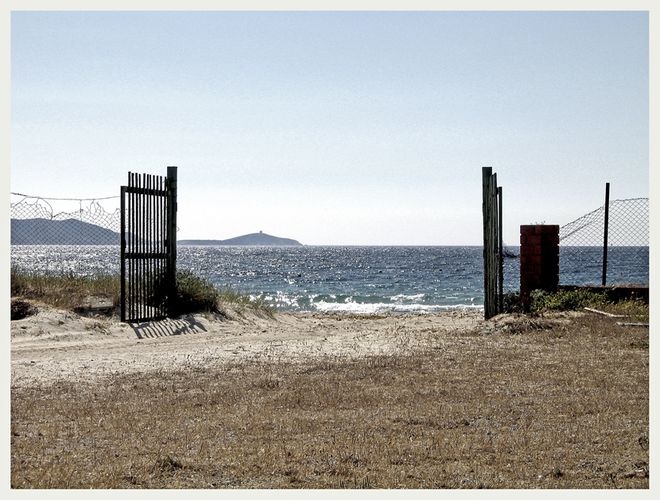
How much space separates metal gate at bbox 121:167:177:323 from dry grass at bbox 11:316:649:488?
5.60m

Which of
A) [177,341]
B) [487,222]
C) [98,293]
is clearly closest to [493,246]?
[487,222]

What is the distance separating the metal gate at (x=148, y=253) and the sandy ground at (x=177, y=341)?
65cm

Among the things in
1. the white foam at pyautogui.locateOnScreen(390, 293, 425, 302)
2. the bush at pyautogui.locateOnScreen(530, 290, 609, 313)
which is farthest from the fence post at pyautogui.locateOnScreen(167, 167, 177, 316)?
the white foam at pyautogui.locateOnScreen(390, 293, 425, 302)

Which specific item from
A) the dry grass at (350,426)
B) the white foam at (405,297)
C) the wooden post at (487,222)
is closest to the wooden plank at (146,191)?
the dry grass at (350,426)

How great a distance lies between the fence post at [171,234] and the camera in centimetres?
1772

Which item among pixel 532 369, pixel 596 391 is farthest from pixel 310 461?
pixel 532 369

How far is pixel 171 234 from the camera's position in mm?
17875

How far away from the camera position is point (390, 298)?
41.8m

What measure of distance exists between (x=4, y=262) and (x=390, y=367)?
543 cm

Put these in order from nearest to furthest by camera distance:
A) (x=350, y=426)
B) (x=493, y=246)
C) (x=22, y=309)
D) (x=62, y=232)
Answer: (x=350, y=426) → (x=22, y=309) → (x=493, y=246) → (x=62, y=232)

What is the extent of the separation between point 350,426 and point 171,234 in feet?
35.9

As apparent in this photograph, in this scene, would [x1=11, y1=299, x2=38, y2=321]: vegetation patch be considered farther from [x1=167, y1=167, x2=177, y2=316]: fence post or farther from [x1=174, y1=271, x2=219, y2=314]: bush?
[x1=174, y1=271, x2=219, y2=314]: bush

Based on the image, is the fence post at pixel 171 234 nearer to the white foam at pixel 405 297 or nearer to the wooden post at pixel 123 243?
the wooden post at pixel 123 243

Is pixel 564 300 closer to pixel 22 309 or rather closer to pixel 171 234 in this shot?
pixel 171 234
